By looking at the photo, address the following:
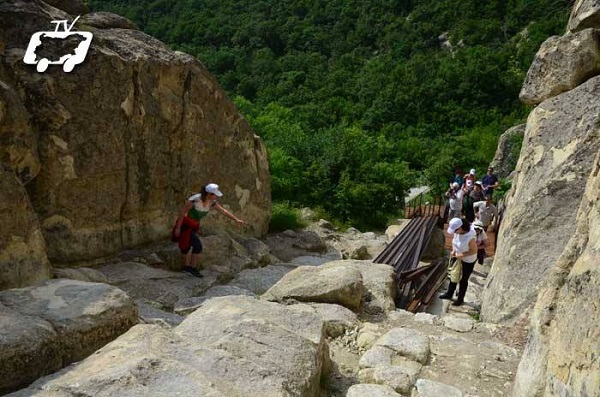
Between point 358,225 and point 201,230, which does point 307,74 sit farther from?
point 201,230

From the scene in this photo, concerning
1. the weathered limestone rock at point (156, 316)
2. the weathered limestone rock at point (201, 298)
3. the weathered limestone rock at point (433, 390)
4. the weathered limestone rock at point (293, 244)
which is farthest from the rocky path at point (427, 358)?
the weathered limestone rock at point (293, 244)

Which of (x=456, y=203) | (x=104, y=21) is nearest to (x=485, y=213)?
(x=456, y=203)

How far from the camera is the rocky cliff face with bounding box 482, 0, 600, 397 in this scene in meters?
2.95

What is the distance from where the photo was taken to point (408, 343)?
474 cm

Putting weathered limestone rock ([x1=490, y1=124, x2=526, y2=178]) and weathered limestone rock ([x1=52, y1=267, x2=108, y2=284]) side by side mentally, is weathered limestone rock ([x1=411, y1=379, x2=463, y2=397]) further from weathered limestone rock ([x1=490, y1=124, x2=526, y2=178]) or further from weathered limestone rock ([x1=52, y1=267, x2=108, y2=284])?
weathered limestone rock ([x1=490, y1=124, x2=526, y2=178])

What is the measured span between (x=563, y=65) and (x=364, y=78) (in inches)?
1308

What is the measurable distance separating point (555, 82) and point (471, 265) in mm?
2512

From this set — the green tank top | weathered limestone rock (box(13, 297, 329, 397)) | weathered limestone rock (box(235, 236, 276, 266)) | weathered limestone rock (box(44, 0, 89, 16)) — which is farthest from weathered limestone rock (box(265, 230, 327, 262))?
weathered limestone rock (box(13, 297, 329, 397))

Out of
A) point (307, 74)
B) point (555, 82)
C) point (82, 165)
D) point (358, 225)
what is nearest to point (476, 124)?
point (307, 74)

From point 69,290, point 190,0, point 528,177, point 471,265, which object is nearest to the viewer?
point 69,290

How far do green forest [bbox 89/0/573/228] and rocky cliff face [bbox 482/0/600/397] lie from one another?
804 cm

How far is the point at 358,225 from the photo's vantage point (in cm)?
1523

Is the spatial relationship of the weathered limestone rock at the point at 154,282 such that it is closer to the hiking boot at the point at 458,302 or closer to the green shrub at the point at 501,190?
the hiking boot at the point at 458,302

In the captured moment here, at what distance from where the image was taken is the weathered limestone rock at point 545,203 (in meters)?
5.52
